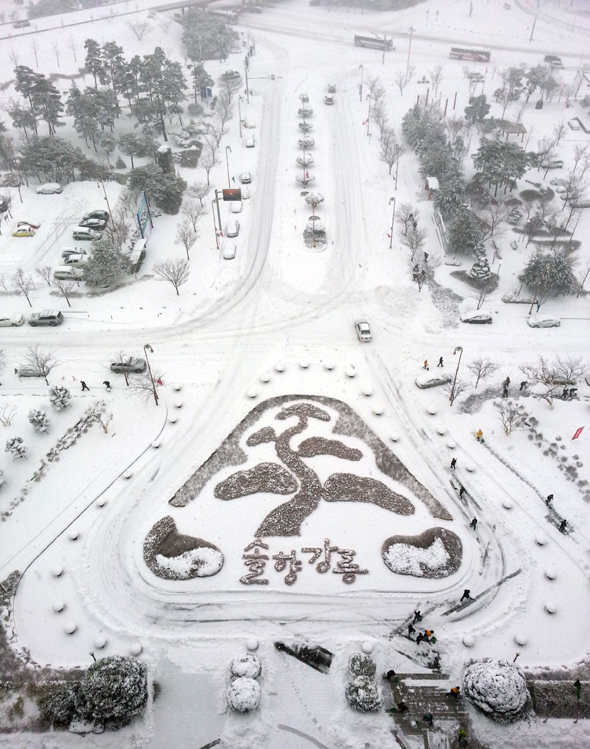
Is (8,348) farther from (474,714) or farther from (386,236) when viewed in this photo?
(474,714)

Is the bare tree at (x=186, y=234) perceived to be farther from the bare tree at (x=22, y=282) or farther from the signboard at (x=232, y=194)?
the bare tree at (x=22, y=282)

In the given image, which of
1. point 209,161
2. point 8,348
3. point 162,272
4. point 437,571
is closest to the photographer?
point 437,571

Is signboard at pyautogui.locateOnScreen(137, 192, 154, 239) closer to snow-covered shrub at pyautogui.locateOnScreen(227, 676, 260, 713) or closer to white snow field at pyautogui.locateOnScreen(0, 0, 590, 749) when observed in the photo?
white snow field at pyautogui.locateOnScreen(0, 0, 590, 749)

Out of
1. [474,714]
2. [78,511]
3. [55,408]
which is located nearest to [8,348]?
[55,408]

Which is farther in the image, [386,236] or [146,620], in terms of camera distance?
[386,236]

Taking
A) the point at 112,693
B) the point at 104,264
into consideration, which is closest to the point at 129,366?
the point at 104,264

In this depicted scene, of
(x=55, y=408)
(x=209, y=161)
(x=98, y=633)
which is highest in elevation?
(x=209, y=161)

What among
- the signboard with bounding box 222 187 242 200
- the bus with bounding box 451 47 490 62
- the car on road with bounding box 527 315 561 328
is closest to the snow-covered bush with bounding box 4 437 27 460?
the signboard with bounding box 222 187 242 200

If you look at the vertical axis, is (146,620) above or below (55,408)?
below
